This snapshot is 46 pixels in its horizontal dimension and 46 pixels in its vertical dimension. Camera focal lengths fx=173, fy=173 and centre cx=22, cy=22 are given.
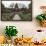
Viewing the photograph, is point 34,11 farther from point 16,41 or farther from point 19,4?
point 16,41

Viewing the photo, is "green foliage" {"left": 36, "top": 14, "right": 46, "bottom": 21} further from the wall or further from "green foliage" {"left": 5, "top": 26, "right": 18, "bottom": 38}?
"green foliage" {"left": 5, "top": 26, "right": 18, "bottom": 38}

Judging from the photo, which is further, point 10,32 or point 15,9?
point 15,9

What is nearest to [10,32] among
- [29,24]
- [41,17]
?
[29,24]

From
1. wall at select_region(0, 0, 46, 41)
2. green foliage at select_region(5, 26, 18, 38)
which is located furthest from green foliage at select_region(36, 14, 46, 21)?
green foliage at select_region(5, 26, 18, 38)

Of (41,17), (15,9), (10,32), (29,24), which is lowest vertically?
(10,32)

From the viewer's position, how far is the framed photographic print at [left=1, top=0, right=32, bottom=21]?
2549mm

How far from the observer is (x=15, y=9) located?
2.55 metres

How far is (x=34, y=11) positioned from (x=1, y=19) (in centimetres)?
50

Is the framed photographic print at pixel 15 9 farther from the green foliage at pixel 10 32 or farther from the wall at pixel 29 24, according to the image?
the green foliage at pixel 10 32

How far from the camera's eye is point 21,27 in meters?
2.57

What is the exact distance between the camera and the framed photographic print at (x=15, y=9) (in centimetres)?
255

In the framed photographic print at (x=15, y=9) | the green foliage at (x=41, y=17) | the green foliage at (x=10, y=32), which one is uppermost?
the framed photographic print at (x=15, y=9)

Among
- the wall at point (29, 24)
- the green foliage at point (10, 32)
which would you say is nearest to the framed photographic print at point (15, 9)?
the wall at point (29, 24)

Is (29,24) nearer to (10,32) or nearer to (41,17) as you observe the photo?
(41,17)
